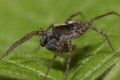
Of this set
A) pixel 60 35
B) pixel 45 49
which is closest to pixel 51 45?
pixel 60 35

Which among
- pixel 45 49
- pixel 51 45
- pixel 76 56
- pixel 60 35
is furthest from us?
pixel 45 49

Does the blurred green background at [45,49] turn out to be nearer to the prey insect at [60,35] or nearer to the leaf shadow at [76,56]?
the leaf shadow at [76,56]

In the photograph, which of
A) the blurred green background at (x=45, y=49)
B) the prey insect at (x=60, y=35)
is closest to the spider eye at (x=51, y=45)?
the prey insect at (x=60, y=35)

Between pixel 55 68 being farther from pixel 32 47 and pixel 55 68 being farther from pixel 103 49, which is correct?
pixel 32 47

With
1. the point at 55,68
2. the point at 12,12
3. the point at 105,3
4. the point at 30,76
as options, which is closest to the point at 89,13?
the point at 105,3

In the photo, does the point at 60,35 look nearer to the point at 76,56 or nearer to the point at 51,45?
the point at 51,45

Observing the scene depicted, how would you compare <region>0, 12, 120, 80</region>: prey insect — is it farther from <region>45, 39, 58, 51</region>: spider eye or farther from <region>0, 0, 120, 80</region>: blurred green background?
<region>0, 0, 120, 80</region>: blurred green background

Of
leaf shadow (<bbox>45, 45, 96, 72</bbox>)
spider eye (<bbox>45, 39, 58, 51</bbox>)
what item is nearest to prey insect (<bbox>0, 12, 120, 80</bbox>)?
spider eye (<bbox>45, 39, 58, 51</bbox>)

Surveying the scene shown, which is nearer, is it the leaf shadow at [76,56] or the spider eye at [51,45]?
the spider eye at [51,45]

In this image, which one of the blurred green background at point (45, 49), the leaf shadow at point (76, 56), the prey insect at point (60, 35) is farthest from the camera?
the leaf shadow at point (76, 56)
